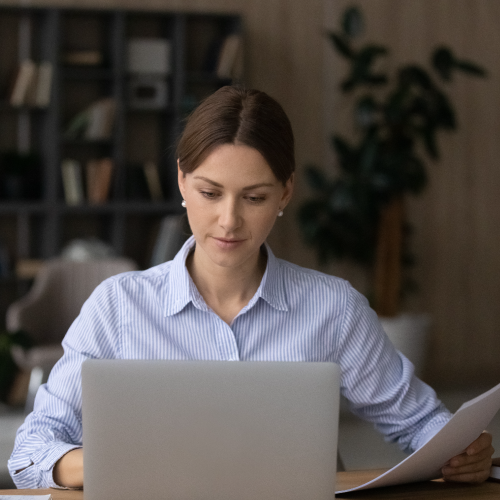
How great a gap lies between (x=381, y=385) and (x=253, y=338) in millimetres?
295

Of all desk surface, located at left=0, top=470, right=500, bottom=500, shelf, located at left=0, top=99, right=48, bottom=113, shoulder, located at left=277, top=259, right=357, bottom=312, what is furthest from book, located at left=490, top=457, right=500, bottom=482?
shelf, located at left=0, top=99, right=48, bottom=113

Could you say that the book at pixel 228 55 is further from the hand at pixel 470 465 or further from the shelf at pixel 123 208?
the hand at pixel 470 465

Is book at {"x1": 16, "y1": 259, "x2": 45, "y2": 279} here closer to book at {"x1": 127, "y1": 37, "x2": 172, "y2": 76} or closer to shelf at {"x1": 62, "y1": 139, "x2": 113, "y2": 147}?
shelf at {"x1": 62, "y1": 139, "x2": 113, "y2": 147}

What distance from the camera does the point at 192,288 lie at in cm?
146

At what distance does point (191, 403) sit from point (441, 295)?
4796 millimetres

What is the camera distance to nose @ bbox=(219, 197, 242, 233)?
1.34m

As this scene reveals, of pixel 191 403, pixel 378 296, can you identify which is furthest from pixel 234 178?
pixel 378 296

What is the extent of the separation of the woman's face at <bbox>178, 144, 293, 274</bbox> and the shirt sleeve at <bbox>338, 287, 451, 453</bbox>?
30 cm

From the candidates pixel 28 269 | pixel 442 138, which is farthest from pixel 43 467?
pixel 442 138

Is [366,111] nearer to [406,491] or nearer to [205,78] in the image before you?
[205,78]

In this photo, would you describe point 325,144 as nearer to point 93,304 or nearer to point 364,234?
point 364,234

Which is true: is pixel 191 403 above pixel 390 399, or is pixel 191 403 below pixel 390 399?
above

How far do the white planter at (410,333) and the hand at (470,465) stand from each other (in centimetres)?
330

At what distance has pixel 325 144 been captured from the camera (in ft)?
17.5
